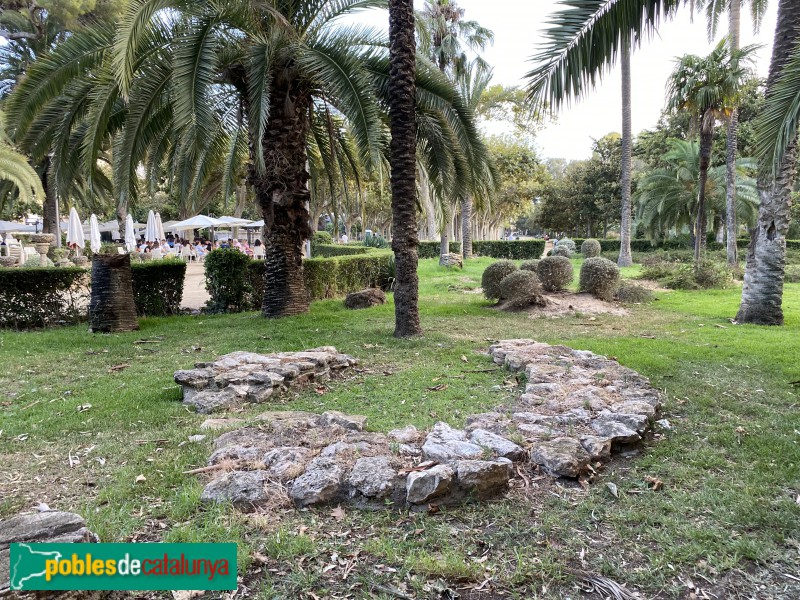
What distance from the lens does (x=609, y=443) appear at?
3.61 meters

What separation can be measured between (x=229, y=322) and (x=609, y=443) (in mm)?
7569

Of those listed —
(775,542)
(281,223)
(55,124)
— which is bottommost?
(775,542)

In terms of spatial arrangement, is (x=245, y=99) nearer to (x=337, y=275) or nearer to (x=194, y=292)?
(x=337, y=275)

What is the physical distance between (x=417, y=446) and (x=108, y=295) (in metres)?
7.20

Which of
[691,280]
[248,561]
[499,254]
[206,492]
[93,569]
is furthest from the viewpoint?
[499,254]

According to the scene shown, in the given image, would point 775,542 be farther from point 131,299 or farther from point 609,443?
point 131,299

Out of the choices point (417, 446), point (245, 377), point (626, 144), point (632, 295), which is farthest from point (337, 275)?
point (626, 144)

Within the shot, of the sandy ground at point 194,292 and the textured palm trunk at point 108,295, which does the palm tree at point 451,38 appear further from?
the textured palm trunk at point 108,295

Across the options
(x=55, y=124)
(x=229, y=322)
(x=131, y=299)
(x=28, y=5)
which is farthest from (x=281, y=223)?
(x=28, y=5)

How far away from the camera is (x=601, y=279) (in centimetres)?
1182

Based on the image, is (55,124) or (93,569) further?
(55,124)

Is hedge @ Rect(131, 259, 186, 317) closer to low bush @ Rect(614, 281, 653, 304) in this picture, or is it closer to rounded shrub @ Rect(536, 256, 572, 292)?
rounded shrub @ Rect(536, 256, 572, 292)

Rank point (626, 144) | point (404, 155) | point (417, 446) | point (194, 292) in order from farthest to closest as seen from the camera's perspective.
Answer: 1. point (626, 144)
2. point (194, 292)
3. point (404, 155)
4. point (417, 446)

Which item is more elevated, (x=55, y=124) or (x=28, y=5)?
Result: (x=28, y=5)
